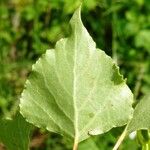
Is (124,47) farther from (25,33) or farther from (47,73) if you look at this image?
(47,73)

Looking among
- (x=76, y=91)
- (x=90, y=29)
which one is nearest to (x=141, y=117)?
(x=76, y=91)

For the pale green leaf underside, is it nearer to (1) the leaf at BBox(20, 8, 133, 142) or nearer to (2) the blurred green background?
(1) the leaf at BBox(20, 8, 133, 142)

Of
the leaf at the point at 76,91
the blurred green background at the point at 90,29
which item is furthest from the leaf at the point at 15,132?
the blurred green background at the point at 90,29

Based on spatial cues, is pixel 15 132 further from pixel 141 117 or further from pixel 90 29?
pixel 90 29

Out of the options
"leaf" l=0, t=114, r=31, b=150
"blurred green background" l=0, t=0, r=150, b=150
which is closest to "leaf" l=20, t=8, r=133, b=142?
"leaf" l=0, t=114, r=31, b=150

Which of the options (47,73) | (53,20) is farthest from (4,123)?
(53,20)

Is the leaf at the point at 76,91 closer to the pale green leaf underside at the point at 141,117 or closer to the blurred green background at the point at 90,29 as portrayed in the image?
the pale green leaf underside at the point at 141,117
